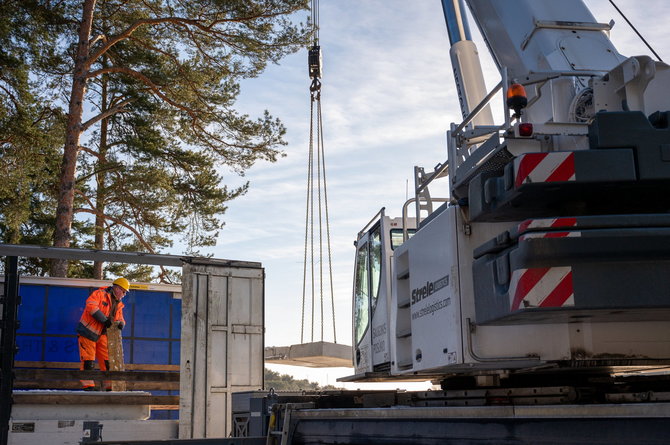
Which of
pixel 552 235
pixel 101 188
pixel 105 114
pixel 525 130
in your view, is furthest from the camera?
pixel 101 188

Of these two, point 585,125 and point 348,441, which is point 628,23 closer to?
point 585,125

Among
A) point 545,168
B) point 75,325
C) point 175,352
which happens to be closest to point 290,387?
point 175,352

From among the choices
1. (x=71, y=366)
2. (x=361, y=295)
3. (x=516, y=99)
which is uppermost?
(x=516, y=99)

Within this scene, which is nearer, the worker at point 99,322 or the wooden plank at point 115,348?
the worker at point 99,322

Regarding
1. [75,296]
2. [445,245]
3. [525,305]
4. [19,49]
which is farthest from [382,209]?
[19,49]

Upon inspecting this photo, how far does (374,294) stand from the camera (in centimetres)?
735

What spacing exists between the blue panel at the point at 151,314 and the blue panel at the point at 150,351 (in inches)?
5.1

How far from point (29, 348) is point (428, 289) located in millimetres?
9328

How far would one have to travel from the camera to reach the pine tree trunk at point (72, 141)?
18.3 metres

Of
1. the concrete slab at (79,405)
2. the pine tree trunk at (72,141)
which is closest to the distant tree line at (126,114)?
the pine tree trunk at (72,141)

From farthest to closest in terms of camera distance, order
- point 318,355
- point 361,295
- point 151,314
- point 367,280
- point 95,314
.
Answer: point 151,314
point 95,314
point 318,355
point 361,295
point 367,280

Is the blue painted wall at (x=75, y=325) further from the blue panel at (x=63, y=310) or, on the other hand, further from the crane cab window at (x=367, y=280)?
the crane cab window at (x=367, y=280)

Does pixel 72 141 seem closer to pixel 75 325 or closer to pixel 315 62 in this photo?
pixel 75 325

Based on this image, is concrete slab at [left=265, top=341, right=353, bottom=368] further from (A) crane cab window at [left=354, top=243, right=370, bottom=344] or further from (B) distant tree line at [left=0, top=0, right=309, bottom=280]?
(B) distant tree line at [left=0, top=0, right=309, bottom=280]
